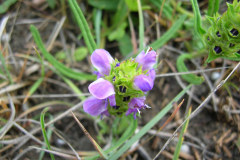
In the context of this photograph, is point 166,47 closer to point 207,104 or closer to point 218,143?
point 207,104

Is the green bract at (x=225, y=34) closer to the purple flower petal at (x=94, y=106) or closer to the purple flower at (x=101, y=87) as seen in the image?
the purple flower at (x=101, y=87)

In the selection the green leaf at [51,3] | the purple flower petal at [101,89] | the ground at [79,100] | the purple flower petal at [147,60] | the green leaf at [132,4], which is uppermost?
the green leaf at [51,3]

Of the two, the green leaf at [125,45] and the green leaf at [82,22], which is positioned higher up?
the green leaf at [82,22]

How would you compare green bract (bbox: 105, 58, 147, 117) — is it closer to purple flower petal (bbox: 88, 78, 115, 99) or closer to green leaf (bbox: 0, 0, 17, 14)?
purple flower petal (bbox: 88, 78, 115, 99)

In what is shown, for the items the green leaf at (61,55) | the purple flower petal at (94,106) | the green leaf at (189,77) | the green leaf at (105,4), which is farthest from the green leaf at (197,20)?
the green leaf at (61,55)

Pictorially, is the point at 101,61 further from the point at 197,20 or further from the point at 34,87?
the point at 34,87

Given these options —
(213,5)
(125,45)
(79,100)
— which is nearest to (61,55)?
(79,100)
